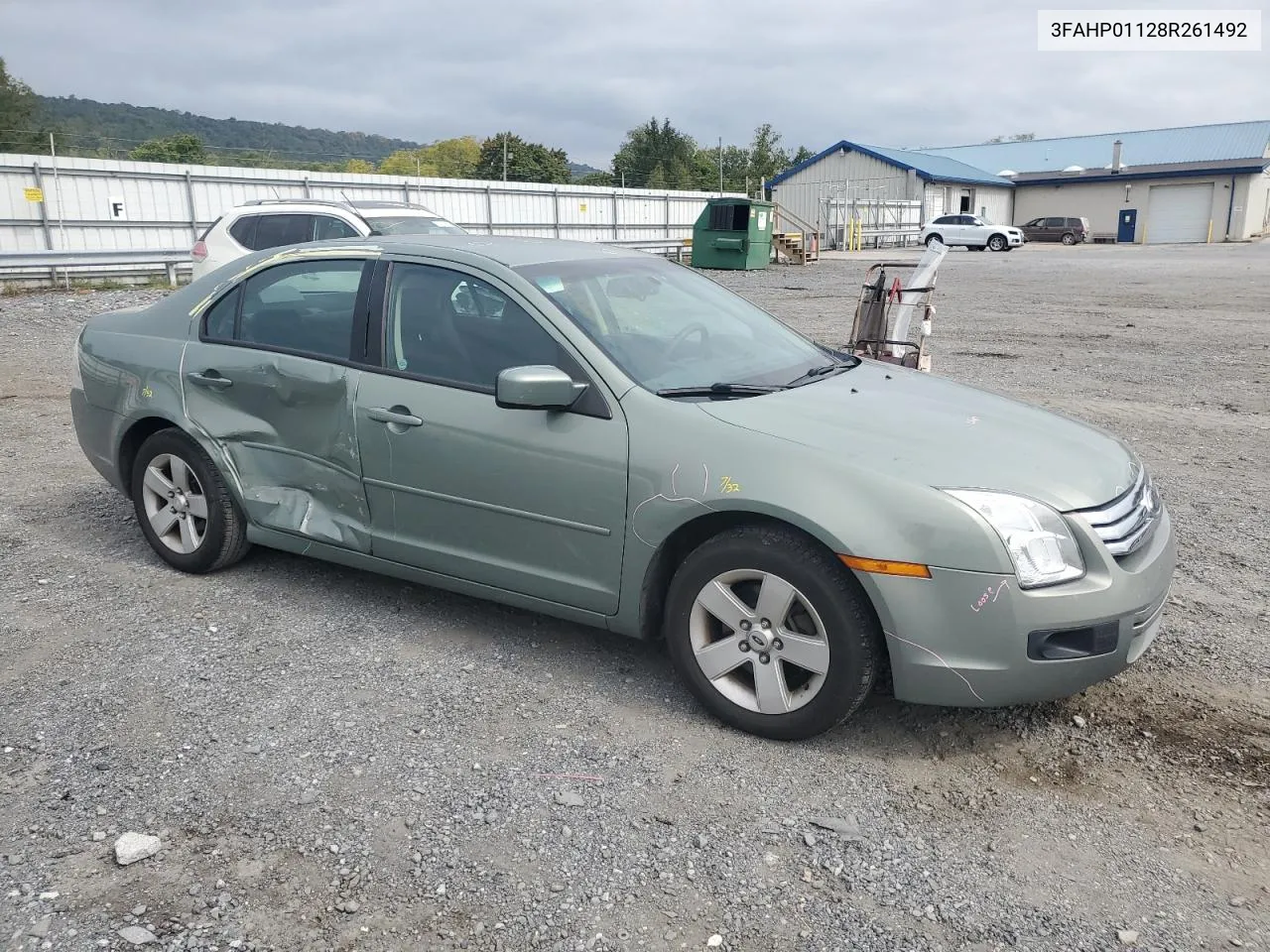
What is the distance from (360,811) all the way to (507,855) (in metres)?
0.51

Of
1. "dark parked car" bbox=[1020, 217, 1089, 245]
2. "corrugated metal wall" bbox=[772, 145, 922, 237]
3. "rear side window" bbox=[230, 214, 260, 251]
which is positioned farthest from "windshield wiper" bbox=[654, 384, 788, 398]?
"dark parked car" bbox=[1020, 217, 1089, 245]

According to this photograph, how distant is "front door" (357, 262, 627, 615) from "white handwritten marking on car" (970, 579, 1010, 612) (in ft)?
3.95

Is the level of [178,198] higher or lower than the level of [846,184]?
lower

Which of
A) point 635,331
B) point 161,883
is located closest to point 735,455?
point 635,331

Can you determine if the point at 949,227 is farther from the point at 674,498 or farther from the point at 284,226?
the point at 674,498

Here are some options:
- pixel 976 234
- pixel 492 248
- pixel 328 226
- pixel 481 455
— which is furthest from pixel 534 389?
pixel 976 234

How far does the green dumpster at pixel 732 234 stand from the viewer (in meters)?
28.1

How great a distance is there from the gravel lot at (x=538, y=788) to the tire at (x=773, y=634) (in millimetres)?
158

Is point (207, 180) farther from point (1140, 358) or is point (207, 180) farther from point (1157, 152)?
point (1157, 152)

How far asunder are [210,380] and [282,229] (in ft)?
25.0

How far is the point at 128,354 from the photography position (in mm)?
4996

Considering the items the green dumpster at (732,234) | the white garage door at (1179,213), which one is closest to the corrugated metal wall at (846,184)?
the white garage door at (1179,213)

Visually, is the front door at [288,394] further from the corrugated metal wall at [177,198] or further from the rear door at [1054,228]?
the rear door at [1054,228]

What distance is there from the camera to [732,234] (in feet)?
92.3
